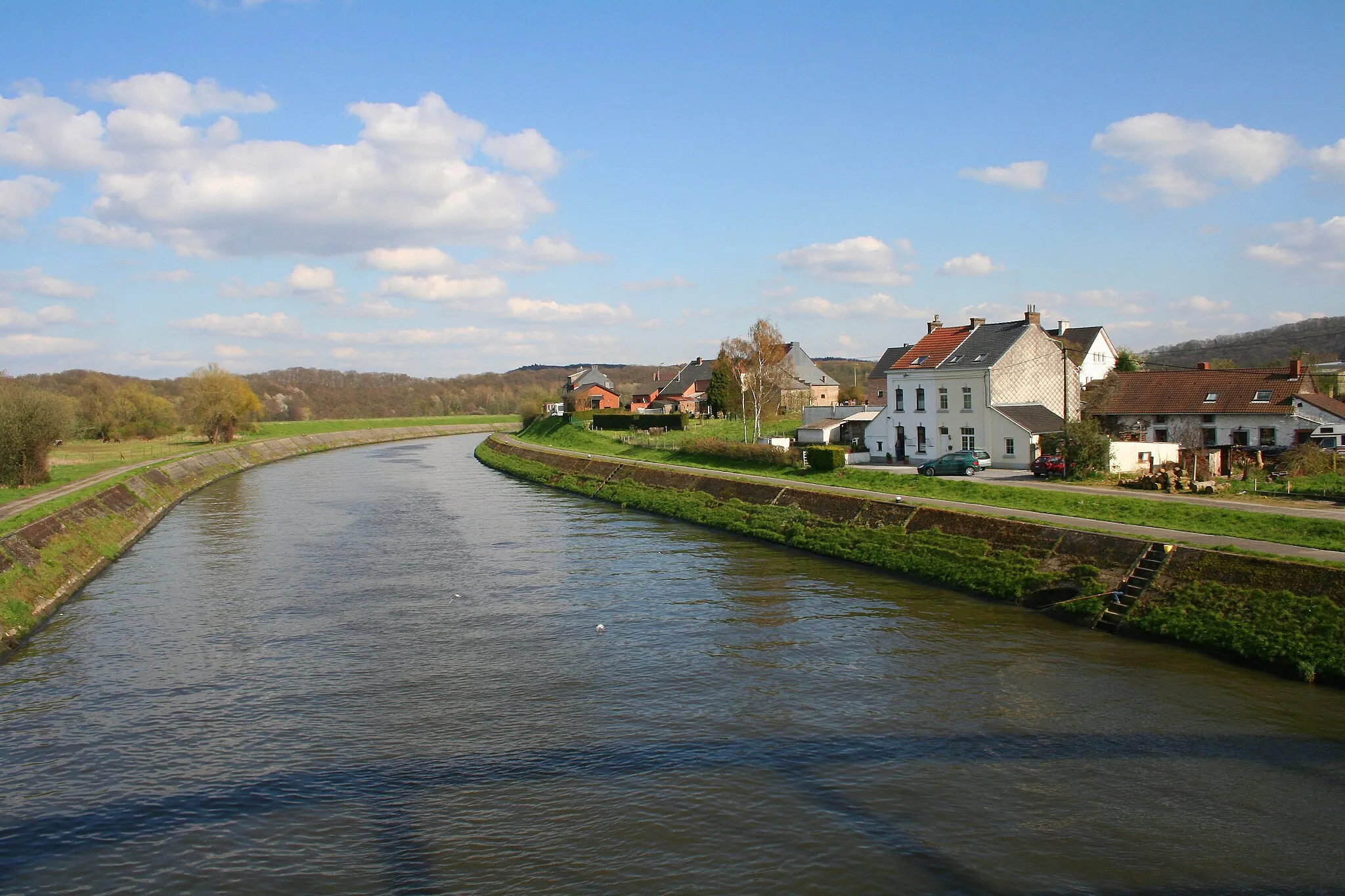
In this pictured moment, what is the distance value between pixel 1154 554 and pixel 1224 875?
13.9m

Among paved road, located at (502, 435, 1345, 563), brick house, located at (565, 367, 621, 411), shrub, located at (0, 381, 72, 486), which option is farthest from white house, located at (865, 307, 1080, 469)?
brick house, located at (565, 367, 621, 411)

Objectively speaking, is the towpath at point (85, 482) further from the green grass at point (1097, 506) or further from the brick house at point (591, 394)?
the brick house at point (591, 394)

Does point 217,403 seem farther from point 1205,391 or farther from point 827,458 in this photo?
point 1205,391

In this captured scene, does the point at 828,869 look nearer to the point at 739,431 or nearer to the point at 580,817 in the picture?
the point at 580,817

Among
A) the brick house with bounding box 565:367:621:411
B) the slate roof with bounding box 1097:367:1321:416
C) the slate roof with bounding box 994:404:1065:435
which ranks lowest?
the slate roof with bounding box 994:404:1065:435

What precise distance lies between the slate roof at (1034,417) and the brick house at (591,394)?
236 ft

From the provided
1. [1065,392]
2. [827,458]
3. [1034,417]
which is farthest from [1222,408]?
[827,458]

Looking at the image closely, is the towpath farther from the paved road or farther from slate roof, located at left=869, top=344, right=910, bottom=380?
slate roof, located at left=869, top=344, right=910, bottom=380

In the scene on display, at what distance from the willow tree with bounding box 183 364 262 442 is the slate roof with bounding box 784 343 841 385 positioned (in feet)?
190

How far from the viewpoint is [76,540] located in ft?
111

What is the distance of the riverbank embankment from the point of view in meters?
19.6

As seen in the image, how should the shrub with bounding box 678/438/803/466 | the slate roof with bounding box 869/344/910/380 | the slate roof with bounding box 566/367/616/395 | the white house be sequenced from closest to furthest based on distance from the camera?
the white house
the shrub with bounding box 678/438/803/466
the slate roof with bounding box 869/344/910/380
the slate roof with bounding box 566/367/616/395

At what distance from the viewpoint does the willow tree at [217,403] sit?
96.4 m

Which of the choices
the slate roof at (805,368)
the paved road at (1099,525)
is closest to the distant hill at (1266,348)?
the slate roof at (805,368)
